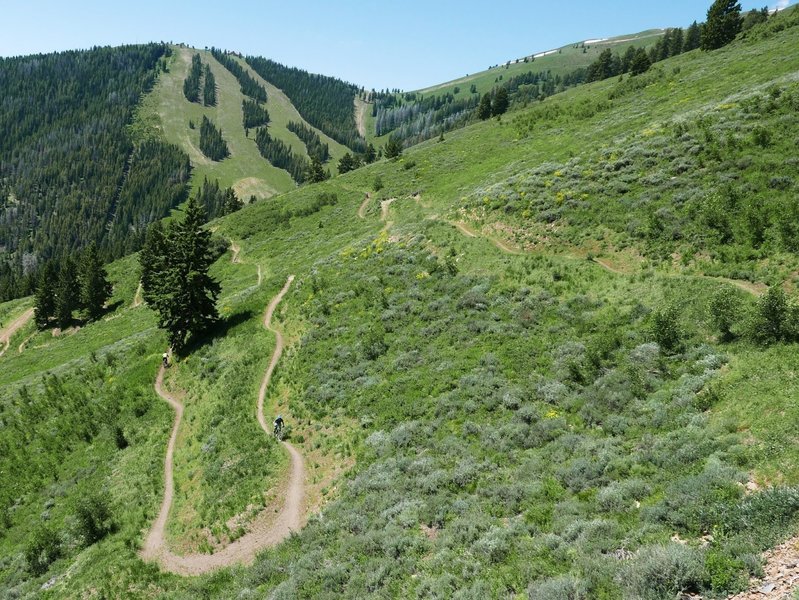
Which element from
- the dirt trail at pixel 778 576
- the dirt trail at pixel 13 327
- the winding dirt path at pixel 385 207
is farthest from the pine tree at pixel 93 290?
the dirt trail at pixel 778 576

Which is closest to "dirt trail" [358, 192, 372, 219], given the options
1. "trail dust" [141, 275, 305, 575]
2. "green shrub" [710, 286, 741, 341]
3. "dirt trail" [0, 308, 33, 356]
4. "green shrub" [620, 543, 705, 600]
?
"trail dust" [141, 275, 305, 575]

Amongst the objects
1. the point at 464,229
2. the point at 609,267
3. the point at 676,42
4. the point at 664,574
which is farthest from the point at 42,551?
the point at 676,42

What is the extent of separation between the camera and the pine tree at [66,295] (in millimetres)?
71812

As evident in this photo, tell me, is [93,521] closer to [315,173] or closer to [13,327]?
[13,327]

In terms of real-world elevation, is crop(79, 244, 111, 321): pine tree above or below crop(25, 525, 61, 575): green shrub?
above

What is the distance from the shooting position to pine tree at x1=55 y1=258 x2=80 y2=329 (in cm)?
7181

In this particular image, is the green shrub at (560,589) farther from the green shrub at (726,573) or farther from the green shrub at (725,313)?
the green shrub at (725,313)

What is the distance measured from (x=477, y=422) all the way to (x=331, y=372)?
11.8 metres

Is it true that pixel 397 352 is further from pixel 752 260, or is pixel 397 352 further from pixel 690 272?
pixel 752 260

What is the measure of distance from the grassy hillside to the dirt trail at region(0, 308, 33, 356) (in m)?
30.7

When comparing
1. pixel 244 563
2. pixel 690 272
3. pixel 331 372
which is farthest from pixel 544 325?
pixel 244 563

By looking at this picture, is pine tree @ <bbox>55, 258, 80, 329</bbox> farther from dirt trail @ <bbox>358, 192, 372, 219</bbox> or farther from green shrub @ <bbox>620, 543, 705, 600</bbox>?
green shrub @ <bbox>620, 543, 705, 600</bbox>

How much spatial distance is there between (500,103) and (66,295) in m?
100.0

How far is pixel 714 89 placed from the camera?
49562mm
